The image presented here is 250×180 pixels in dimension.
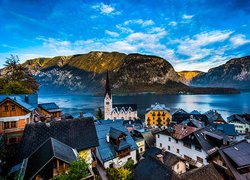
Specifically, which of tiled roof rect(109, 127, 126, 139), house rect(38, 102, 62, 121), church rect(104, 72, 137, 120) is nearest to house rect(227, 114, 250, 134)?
church rect(104, 72, 137, 120)

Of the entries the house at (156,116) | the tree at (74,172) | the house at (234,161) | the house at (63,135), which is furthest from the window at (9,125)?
the house at (156,116)

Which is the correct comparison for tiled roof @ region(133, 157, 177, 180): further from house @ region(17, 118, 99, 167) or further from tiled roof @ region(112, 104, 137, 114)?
tiled roof @ region(112, 104, 137, 114)

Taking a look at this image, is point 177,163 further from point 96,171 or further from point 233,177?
point 96,171

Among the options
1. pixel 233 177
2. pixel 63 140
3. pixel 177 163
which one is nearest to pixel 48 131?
pixel 63 140

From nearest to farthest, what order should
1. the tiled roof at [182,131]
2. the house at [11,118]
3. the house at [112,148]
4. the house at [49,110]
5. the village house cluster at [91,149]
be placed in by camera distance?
the village house cluster at [91,149] < the house at [11,118] < the house at [112,148] < the tiled roof at [182,131] < the house at [49,110]

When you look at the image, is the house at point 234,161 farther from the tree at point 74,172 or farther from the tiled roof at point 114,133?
the tree at point 74,172

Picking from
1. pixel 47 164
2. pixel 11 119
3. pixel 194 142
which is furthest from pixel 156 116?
pixel 47 164
